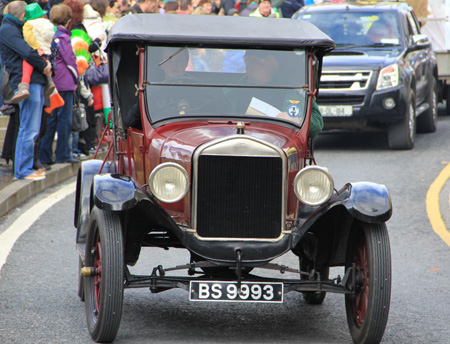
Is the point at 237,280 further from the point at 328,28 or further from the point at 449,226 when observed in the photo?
the point at 328,28

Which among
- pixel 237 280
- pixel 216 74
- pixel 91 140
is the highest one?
pixel 216 74

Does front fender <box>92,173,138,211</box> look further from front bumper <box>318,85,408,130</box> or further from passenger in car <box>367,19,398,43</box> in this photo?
passenger in car <box>367,19,398,43</box>

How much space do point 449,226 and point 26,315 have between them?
16.1ft

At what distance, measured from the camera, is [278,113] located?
6.03 metres

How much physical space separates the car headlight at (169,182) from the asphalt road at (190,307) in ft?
2.87

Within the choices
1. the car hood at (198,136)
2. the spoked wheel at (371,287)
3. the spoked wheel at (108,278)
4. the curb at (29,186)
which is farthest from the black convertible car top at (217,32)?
the curb at (29,186)

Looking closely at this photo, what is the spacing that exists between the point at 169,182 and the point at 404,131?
9010 millimetres

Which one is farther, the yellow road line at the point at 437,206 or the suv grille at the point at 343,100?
the suv grille at the point at 343,100

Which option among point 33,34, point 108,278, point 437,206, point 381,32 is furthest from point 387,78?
point 108,278

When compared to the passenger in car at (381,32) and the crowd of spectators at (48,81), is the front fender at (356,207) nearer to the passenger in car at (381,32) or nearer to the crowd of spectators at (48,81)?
the crowd of spectators at (48,81)

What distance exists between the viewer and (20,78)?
34.1ft

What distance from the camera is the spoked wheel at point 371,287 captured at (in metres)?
5.07

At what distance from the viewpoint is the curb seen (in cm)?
939

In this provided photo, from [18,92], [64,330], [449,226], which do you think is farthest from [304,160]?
[18,92]
